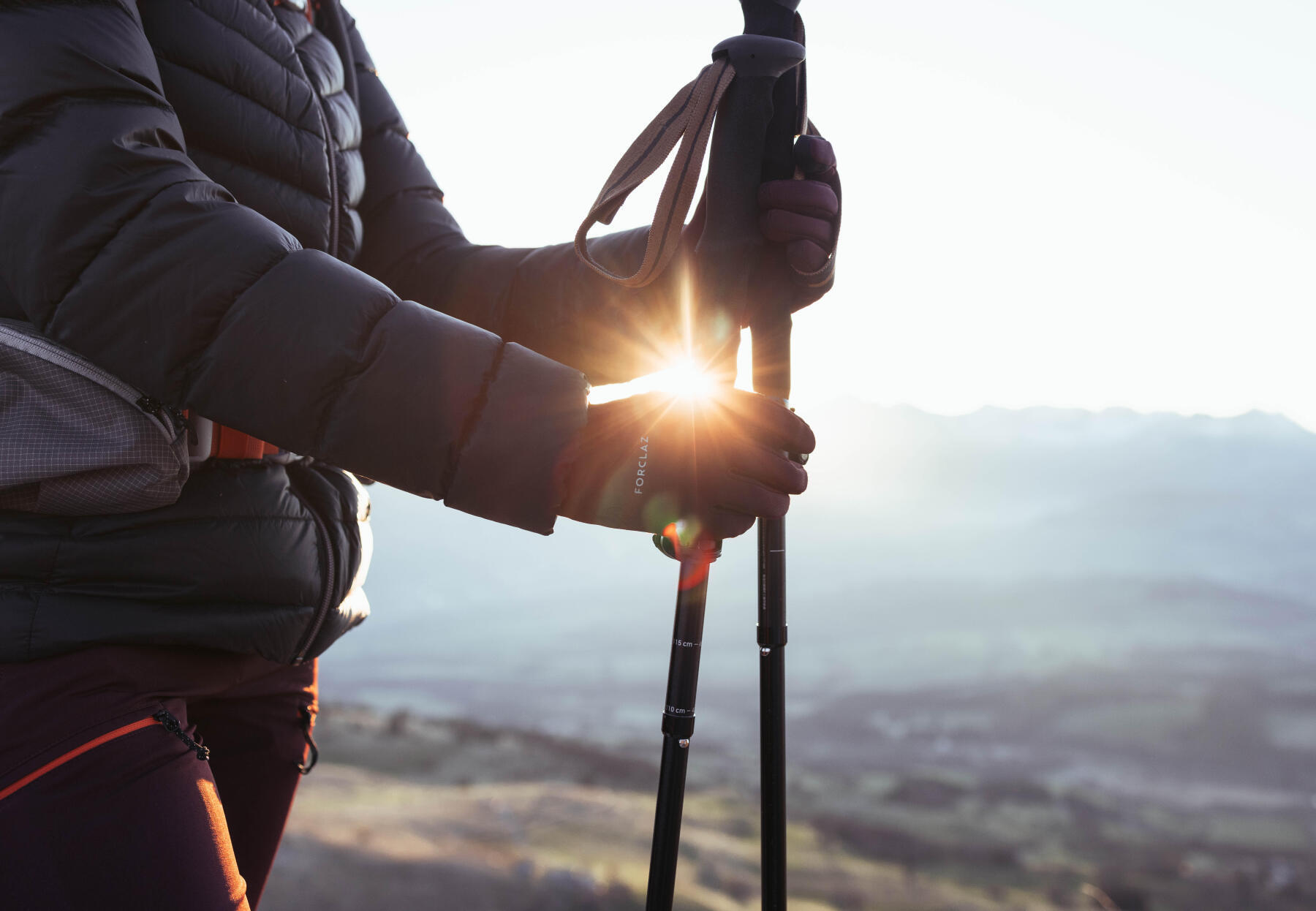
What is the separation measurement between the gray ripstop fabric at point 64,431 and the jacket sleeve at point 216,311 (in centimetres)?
7

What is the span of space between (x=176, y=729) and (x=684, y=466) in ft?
2.71

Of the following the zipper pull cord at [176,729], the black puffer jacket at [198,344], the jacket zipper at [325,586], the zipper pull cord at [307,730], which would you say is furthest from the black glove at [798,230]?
the zipper pull cord at [307,730]

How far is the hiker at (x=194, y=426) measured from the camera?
992mm

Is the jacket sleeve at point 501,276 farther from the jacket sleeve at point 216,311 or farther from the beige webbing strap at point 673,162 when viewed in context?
the jacket sleeve at point 216,311

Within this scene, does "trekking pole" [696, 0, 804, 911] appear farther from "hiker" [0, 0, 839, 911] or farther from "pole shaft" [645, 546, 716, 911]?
"pole shaft" [645, 546, 716, 911]

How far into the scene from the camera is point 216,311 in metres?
1.00

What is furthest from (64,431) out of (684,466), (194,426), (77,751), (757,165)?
(757,165)

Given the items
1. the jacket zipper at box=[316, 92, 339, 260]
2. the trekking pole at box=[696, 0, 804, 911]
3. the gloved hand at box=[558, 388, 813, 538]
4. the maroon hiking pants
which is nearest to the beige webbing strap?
the trekking pole at box=[696, 0, 804, 911]

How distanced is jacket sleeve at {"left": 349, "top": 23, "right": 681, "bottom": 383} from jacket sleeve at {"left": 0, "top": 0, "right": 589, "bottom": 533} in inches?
24.0

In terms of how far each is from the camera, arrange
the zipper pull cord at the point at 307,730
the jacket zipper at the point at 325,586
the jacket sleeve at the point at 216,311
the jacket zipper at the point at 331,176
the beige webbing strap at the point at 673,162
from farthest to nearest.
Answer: the zipper pull cord at the point at 307,730
the jacket zipper at the point at 331,176
the jacket zipper at the point at 325,586
the beige webbing strap at the point at 673,162
the jacket sleeve at the point at 216,311

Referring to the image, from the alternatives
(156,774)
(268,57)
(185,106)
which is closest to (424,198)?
(268,57)

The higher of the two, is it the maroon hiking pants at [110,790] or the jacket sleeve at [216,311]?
the jacket sleeve at [216,311]

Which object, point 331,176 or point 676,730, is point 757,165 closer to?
point 331,176

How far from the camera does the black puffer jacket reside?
3.23 ft
